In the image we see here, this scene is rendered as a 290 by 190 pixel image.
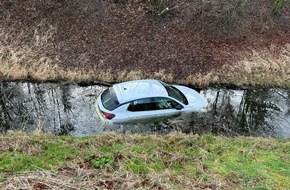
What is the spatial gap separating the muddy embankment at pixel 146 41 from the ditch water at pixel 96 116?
0.98 m

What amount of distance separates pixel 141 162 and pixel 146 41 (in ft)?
35.5

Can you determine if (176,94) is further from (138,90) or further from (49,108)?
(49,108)

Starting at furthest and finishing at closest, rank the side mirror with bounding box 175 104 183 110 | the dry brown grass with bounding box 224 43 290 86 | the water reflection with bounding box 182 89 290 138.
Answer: the dry brown grass with bounding box 224 43 290 86 < the side mirror with bounding box 175 104 183 110 < the water reflection with bounding box 182 89 290 138

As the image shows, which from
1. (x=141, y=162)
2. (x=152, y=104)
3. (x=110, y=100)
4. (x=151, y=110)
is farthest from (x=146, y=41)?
(x=141, y=162)

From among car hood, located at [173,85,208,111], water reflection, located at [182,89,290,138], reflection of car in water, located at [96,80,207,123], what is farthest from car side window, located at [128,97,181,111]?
water reflection, located at [182,89,290,138]

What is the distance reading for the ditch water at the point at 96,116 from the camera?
13.3 m

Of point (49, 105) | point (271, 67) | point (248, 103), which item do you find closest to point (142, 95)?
point (49, 105)

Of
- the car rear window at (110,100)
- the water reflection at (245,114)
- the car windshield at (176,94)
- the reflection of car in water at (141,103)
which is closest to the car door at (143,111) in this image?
the reflection of car in water at (141,103)

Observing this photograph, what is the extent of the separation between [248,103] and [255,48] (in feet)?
14.9

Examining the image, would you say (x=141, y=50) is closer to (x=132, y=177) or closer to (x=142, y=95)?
(x=142, y=95)

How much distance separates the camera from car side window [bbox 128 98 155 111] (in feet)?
43.5

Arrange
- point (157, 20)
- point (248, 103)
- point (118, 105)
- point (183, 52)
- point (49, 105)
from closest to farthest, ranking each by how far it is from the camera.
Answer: point (118, 105), point (49, 105), point (248, 103), point (183, 52), point (157, 20)

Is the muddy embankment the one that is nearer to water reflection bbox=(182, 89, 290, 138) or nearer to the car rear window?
water reflection bbox=(182, 89, 290, 138)

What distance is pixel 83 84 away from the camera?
16.8 m
